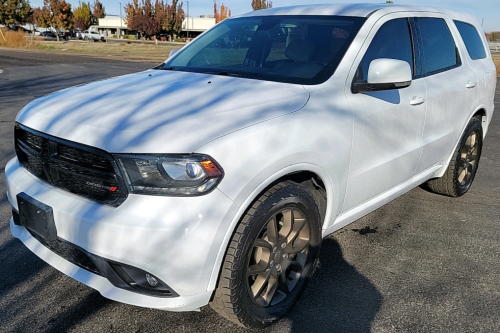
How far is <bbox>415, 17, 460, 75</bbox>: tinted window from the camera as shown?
406cm

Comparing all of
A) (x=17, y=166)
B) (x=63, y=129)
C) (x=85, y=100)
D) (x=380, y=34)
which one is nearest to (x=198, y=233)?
(x=63, y=129)

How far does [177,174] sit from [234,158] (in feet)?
0.93

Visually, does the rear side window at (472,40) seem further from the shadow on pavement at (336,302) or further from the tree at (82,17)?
the tree at (82,17)

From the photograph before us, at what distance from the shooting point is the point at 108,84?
3.30 metres

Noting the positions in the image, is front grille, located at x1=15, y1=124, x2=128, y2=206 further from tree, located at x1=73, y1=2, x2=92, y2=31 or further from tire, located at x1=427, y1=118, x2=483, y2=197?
tree, located at x1=73, y1=2, x2=92, y2=31

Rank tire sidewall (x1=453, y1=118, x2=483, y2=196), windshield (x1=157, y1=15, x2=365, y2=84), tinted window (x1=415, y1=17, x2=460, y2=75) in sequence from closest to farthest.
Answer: windshield (x1=157, y1=15, x2=365, y2=84) → tinted window (x1=415, y1=17, x2=460, y2=75) → tire sidewall (x1=453, y1=118, x2=483, y2=196)

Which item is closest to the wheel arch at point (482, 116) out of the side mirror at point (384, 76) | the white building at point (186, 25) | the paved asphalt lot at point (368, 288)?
the paved asphalt lot at point (368, 288)

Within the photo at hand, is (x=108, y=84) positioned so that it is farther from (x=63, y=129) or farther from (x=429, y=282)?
(x=429, y=282)

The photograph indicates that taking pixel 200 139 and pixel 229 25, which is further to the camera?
pixel 229 25

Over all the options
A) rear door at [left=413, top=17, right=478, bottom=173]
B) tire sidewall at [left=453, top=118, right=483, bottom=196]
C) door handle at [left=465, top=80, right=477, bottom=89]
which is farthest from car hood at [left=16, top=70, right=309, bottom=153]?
tire sidewall at [left=453, top=118, right=483, bottom=196]

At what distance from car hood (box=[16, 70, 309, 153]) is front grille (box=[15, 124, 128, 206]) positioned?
0.18 ft

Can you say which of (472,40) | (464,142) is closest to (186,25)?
(472,40)

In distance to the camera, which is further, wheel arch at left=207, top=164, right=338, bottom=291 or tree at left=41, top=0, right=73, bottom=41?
tree at left=41, top=0, right=73, bottom=41

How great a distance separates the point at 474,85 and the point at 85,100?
357 centimetres
